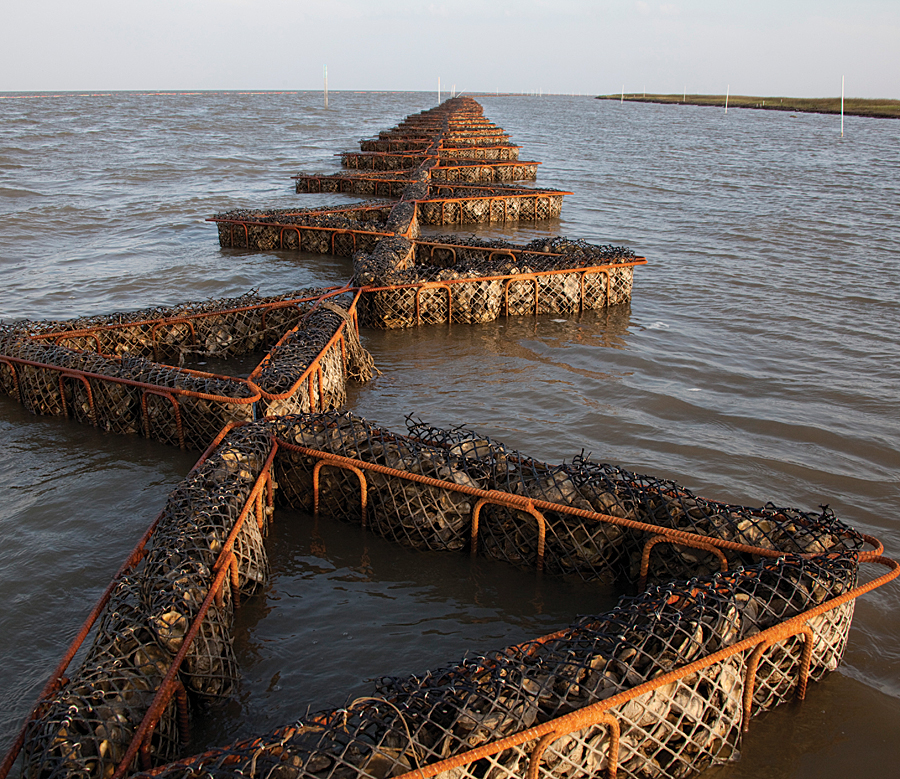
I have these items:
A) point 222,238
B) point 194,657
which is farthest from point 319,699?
point 222,238

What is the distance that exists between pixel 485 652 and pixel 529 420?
483 cm

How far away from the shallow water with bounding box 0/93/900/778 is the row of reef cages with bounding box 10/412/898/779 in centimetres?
34

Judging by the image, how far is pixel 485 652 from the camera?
5.24m

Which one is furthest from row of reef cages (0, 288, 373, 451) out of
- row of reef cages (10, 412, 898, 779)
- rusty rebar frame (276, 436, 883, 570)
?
rusty rebar frame (276, 436, 883, 570)

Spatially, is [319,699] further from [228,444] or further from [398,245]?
[398,245]

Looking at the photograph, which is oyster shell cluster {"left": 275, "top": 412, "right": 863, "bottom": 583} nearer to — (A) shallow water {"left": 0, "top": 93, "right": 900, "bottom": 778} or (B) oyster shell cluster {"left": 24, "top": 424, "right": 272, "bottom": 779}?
(A) shallow water {"left": 0, "top": 93, "right": 900, "bottom": 778}

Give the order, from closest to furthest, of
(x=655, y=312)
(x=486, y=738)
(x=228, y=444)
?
(x=486, y=738) → (x=228, y=444) → (x=655, y=312)

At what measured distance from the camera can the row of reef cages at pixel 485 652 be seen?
145 inches

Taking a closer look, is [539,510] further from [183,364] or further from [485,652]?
[183,364]

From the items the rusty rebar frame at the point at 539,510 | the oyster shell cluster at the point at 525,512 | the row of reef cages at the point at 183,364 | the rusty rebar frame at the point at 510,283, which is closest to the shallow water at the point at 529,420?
the oyster shell cluster at the point at 525,512

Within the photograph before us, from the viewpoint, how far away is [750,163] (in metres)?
A: 41.8

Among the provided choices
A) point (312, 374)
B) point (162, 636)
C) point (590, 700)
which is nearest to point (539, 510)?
point (590, 700)

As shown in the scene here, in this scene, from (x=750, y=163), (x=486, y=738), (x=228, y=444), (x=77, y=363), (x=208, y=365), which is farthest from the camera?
(x=750, y=163)

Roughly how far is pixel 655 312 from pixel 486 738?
1218 centimetres
